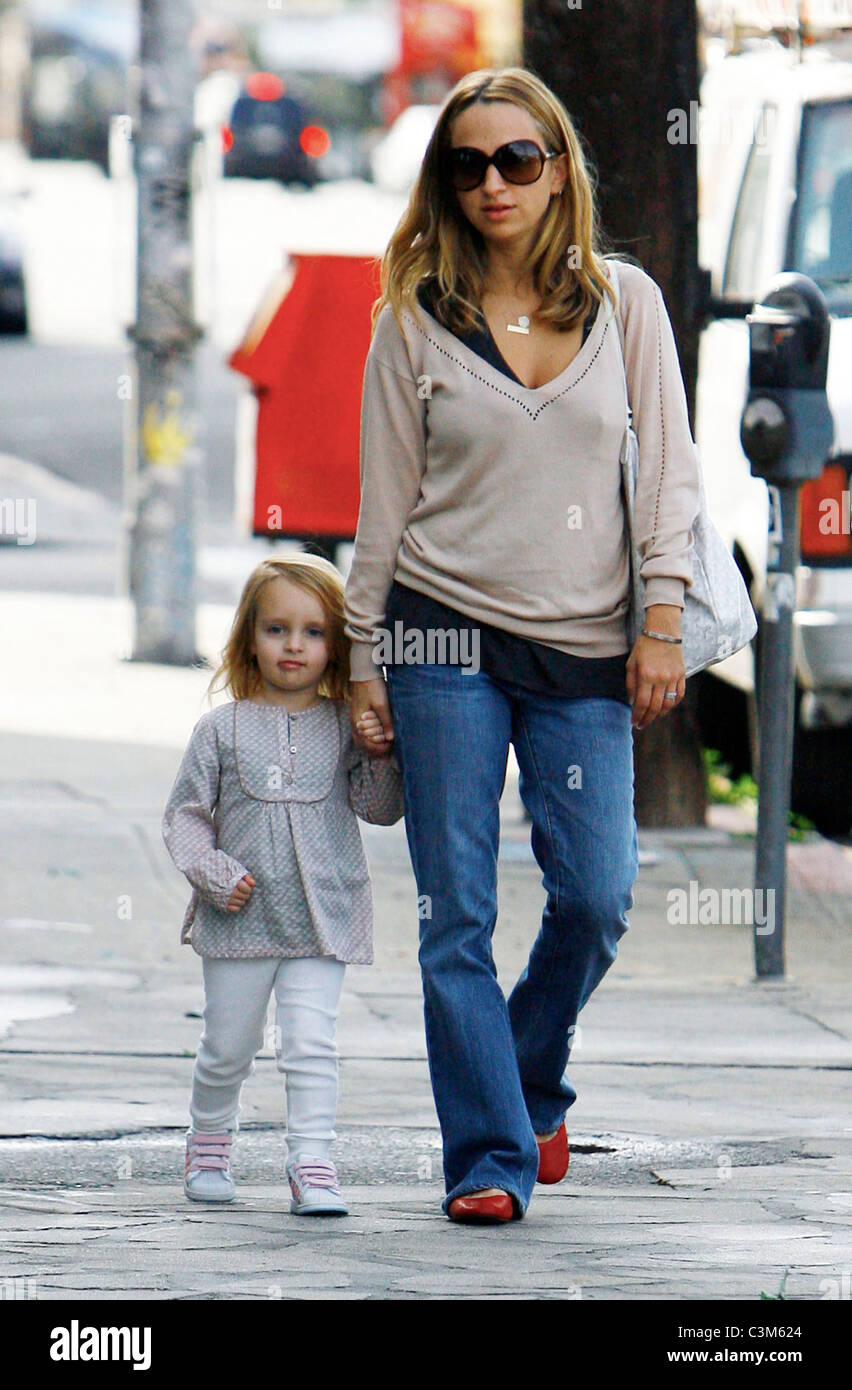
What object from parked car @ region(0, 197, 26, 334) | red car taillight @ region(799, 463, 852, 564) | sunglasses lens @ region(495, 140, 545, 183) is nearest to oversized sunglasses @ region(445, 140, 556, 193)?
sunglasses lens @ region(495, 140, 545, 183)

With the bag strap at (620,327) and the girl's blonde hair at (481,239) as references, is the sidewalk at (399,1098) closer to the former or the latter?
the bag strap at (620,327)

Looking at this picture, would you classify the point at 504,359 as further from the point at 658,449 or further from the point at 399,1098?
the point at 399,1098

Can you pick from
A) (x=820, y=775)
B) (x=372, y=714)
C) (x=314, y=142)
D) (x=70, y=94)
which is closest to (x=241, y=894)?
(x=372, y=714)

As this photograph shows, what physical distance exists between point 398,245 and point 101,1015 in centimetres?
237

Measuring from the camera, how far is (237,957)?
15.4ft

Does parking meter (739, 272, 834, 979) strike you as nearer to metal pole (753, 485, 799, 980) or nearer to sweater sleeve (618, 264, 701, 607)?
metal pole (753, 485, 799, 980)

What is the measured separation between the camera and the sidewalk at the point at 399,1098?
14.1 feet

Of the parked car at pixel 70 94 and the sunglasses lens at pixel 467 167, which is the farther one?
the parked car at pixel 70 94

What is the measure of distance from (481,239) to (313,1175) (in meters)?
1.60

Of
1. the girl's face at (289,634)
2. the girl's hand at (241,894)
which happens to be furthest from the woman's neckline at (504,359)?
the girl's hand at (241,894)

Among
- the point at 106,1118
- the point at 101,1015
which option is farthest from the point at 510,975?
the point at 106,1118

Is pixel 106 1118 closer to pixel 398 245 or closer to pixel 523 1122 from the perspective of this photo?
pixel 523 1122

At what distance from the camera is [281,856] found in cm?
471

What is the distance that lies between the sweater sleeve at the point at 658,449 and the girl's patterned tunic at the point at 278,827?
59cm
